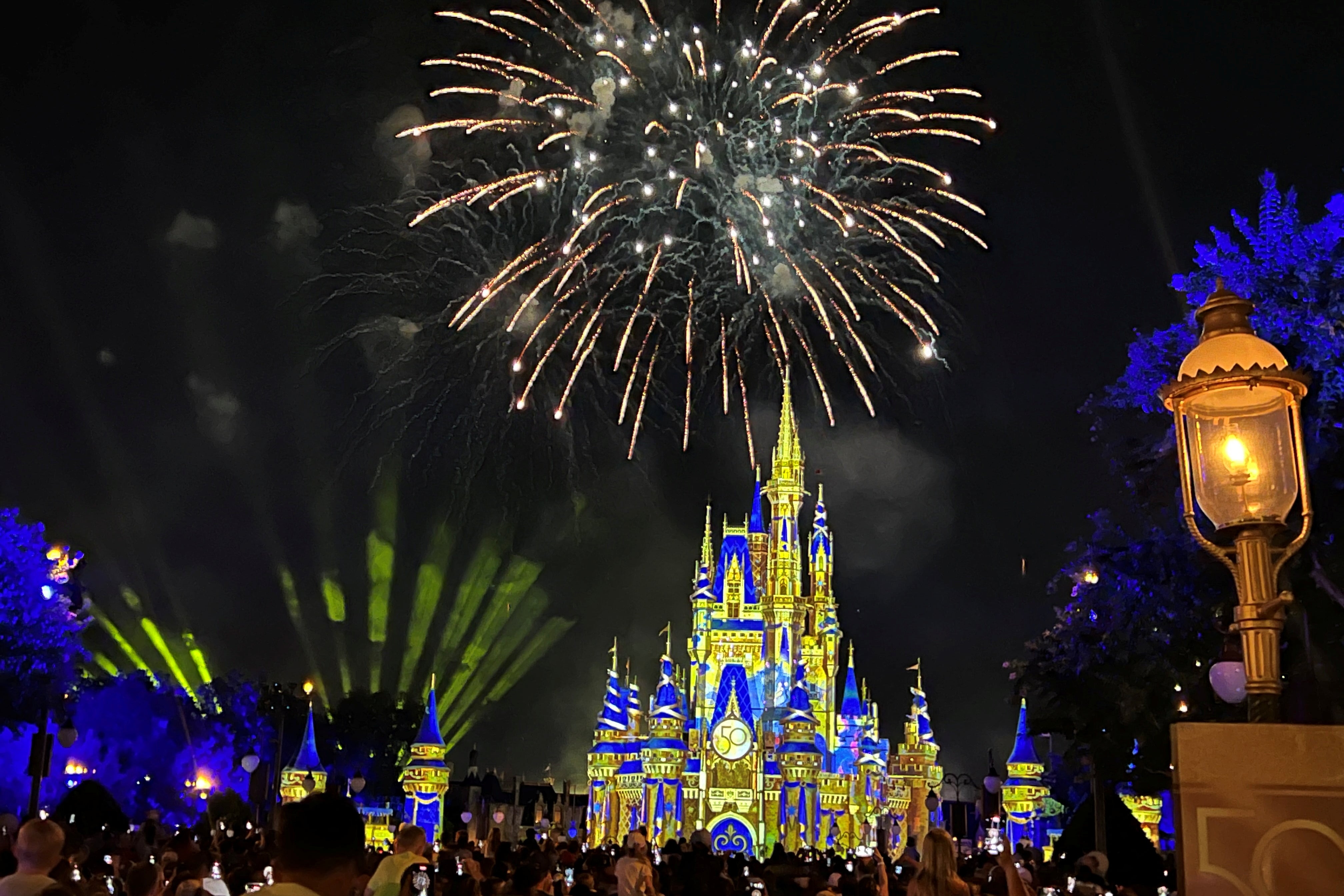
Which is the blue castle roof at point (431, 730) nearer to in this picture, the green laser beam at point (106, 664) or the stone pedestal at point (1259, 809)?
the green laser beam at point (106, 664)

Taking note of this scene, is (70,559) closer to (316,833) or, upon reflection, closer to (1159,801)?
(1159,801)

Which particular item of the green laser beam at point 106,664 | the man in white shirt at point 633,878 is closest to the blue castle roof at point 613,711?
the green laser beam at point 106,664

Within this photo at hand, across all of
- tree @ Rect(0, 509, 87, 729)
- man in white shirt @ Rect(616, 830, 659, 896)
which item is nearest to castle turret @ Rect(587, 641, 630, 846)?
tree @ Rect(0, 509, 87, 729)

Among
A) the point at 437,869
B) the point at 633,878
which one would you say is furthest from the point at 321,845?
the point at 437,869

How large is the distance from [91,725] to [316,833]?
5200 cm

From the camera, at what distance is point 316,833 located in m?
3.49

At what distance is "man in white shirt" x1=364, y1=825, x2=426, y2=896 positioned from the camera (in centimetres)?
594

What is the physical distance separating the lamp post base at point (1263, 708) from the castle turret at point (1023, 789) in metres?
49.4

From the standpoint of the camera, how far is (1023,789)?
5384 cm

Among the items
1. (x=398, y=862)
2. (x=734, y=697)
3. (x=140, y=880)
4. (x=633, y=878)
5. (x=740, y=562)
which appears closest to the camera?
(x=140, y=880)

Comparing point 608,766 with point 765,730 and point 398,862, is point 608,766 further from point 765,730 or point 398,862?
point 398,862

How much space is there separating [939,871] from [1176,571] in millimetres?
12382

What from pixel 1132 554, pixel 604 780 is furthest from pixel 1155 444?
pixel 604 780

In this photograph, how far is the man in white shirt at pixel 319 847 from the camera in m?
3.46
